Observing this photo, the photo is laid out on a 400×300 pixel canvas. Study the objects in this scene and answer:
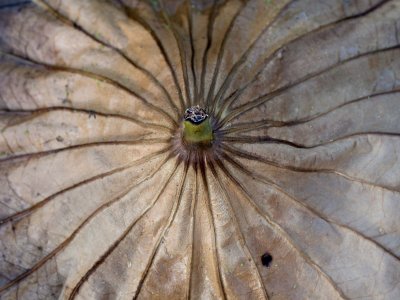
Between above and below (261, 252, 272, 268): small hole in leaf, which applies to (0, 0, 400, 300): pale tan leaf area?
above

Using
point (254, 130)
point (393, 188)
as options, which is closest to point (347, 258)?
point (393, 188)

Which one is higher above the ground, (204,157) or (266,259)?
(204,157)

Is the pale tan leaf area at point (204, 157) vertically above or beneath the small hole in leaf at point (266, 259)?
above

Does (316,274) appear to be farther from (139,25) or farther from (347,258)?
(139,25)

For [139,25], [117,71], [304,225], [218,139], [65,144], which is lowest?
[304,225]

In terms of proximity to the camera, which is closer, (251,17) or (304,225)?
(304,225)

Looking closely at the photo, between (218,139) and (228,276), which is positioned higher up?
(218,139)
